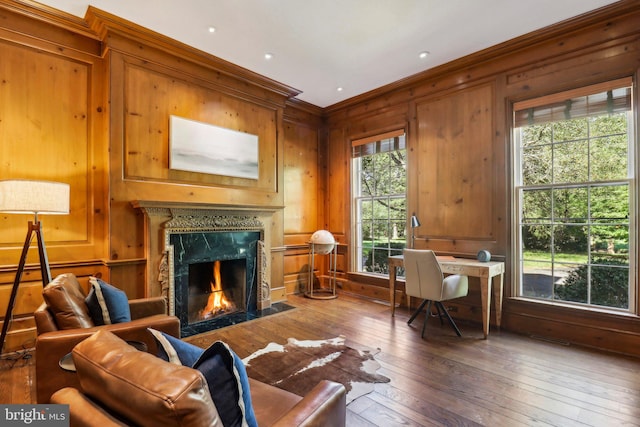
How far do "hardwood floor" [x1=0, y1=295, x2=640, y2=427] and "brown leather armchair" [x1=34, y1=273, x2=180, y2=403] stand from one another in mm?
696

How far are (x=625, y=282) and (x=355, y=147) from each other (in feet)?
11.9

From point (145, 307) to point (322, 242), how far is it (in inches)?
110

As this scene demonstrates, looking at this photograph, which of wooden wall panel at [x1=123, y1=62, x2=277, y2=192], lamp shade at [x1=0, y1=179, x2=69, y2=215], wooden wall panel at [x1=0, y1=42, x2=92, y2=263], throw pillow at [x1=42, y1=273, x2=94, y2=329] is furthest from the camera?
wooden wall panel at [x1=123, y1=62, x2=277, y2=192]

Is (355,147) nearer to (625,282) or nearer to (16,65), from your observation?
(625,282)

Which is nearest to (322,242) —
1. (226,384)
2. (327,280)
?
(327,280)

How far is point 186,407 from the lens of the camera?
2.39ft

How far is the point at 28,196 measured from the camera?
→ 229cm

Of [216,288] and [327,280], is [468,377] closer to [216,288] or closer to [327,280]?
[216,288]

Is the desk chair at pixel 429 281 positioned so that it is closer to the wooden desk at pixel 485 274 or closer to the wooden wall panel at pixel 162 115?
the wooden desk at pixel 485 274

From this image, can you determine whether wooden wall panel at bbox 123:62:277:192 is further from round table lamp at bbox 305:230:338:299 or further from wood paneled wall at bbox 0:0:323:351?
round table lamp at bbox 305:230:338:299

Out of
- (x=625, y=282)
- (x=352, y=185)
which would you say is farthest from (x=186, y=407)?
(x=352, y=185)

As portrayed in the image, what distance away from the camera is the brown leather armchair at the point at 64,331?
169cm

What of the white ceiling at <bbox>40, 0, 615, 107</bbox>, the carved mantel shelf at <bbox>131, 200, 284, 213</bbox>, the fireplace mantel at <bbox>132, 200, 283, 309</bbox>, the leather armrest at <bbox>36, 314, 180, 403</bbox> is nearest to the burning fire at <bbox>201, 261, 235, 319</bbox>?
the fireplace mantel at <bbox>132, 200, 283, 309</bbox>

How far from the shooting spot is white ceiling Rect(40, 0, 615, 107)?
2783 millimetres
